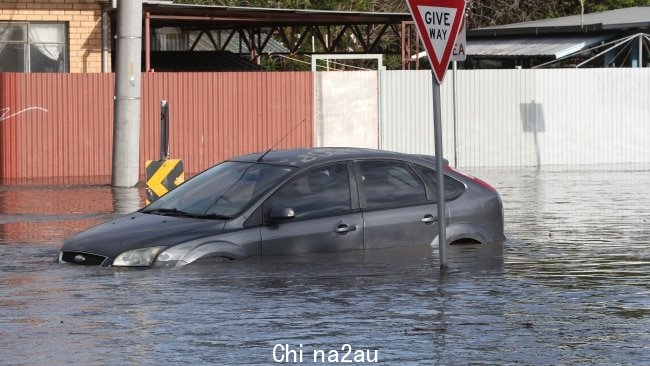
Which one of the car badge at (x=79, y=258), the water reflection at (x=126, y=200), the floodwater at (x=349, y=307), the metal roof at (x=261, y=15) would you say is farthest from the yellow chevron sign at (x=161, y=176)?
the metal roof at (x=261, y=15)

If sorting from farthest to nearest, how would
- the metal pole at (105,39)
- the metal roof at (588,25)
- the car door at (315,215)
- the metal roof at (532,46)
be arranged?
1. the metal roof at (532,46)
2. the metal roof at (588,25)
3. the metal pole at (105,39)
4. the car door at (315,215)

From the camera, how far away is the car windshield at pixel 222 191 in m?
12.0

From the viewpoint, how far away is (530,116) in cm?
2925

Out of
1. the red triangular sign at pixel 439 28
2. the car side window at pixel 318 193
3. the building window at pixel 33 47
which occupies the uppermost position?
the building window at pixel 33 47

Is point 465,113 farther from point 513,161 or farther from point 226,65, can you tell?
point 226,65

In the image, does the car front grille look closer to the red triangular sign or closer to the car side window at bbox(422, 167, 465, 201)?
the car side window at bbox(422, 167, 465, 201)

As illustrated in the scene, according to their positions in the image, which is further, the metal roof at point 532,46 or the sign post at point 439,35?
the metal roof at point 532,46

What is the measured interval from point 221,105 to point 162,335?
18564 millimetres

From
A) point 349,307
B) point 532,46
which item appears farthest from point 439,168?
point 532,46

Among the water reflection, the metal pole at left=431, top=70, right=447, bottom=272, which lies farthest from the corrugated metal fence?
the metal pole at left=431, top=70, right=447, bottom=272

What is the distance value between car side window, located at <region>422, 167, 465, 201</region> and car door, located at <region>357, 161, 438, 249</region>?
10cm

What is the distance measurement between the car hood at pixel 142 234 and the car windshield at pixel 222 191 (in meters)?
0.22

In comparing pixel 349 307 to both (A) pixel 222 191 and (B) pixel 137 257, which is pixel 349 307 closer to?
(B) pixel 137 257

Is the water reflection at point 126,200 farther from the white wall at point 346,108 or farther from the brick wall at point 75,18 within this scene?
the brick wall at point 75,18
